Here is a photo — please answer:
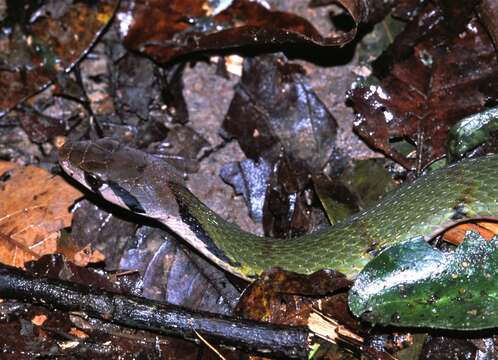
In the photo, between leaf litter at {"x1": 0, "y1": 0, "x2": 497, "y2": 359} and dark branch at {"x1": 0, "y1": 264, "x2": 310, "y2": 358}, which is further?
leaf litter at {"x1": 0, "y1": 0, "x2": 497, "y2": 359}

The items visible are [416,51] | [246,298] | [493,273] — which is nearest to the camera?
[493,273]

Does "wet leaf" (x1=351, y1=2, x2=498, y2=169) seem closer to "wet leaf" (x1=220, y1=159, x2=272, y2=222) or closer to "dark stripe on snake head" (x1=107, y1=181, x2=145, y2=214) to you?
"wet leaf" (x1=220, y1=159, x2=272, y2=222)

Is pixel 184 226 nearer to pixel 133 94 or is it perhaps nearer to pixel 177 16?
pixel 133 94

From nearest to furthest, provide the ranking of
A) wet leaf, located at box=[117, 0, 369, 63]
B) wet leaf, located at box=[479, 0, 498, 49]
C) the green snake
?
the green snake
wet leaf, located at box=[479, 0, 498, 49]
wet leaf, located at box=[117, 0, 369, 63]

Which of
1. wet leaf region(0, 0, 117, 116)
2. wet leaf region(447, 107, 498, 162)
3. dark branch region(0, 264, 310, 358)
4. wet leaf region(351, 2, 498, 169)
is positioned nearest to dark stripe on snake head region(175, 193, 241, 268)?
dark branch region(0, 264, 310, 358)

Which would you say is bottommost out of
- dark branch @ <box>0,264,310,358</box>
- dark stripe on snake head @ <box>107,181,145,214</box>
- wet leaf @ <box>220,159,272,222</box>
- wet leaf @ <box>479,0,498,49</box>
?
dark branch @ <box>0,264,310,358</box>

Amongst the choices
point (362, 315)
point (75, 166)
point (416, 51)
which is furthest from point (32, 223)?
point (416, 51)

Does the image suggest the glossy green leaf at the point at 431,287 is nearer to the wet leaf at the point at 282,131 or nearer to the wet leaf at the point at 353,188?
the wet leaf at the point at 353,188

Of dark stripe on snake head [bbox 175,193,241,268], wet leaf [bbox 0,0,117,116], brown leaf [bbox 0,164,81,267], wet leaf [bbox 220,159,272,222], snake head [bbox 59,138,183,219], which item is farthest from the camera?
wet leaf [bbox 0,0,117,116]
